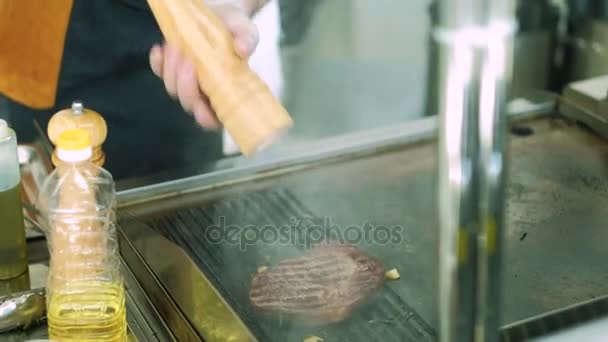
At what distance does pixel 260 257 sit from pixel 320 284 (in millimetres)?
86

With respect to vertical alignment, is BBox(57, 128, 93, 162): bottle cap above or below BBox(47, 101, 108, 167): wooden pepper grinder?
above

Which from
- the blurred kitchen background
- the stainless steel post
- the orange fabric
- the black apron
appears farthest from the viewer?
the blurred kitchen background

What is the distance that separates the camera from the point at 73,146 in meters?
0.74

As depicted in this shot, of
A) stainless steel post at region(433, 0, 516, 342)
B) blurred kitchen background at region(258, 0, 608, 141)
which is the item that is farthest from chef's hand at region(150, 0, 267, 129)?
blurred kitchen background at region(258, 0, 608, 141)

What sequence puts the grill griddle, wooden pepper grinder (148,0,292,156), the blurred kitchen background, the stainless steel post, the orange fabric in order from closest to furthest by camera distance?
the stainless steel post → wooden pepper grinder (148,0,292,156) → the grill griddle → the orange fabric → the blurred kitchen background

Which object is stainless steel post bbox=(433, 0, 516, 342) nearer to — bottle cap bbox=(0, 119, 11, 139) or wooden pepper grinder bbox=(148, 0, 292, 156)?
wooden pepper grinder bbox=(148, 0, 292, 156)

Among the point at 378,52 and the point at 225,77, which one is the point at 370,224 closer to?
the point at 225,77

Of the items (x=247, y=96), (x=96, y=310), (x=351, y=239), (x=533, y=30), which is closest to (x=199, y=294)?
(x=96, y=310)

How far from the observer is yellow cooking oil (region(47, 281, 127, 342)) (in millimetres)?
777

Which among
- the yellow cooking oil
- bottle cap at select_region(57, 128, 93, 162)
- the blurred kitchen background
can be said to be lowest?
the blurred kitchen background

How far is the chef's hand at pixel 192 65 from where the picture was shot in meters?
0.71

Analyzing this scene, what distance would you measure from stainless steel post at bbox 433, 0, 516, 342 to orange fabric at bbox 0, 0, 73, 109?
2.78 feet

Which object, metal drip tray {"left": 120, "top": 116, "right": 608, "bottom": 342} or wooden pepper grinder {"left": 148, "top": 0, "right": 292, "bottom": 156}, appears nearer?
wooden pepper grinder {"left": 148, "top": 0, "right": 292, "bottom": 156}

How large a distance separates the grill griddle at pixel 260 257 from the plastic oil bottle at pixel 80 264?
0.13m
